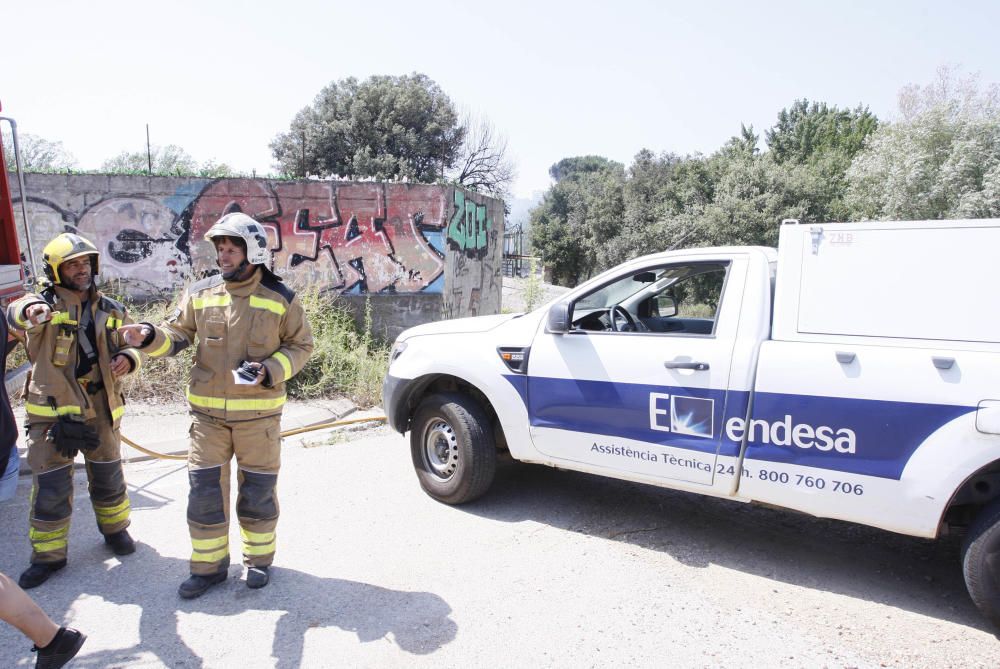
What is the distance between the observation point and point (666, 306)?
517 cm

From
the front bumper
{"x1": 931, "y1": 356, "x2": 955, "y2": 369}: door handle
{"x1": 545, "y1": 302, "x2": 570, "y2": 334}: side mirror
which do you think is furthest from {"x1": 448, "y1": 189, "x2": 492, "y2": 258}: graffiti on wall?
{"x1": 931, "y1": 356, "x2": 955, "y2": 369}: door handle

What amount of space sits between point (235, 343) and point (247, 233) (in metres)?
0.56

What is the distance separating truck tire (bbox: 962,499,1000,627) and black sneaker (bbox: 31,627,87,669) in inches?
153

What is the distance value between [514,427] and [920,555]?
8.52 ft

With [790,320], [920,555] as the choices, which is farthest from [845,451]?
[920,555]

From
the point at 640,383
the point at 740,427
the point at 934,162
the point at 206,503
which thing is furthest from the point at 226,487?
the point at 934,162

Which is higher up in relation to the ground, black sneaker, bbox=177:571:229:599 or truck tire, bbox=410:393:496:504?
truck tire, bbox=410:393:496:504

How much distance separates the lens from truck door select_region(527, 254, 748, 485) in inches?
151

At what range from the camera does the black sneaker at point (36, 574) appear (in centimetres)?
358

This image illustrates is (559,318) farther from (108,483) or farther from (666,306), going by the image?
(108,483)

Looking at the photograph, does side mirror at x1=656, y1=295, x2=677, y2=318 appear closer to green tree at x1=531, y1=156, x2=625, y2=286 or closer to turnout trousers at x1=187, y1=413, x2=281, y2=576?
turnout trousers at x1=187, y1=413, x2=281, y2=576

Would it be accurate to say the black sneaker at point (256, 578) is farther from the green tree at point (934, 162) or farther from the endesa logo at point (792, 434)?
the green tree at point (934, 162)

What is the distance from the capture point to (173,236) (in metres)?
9.52

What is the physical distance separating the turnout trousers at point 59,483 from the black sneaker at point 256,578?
0.98m
